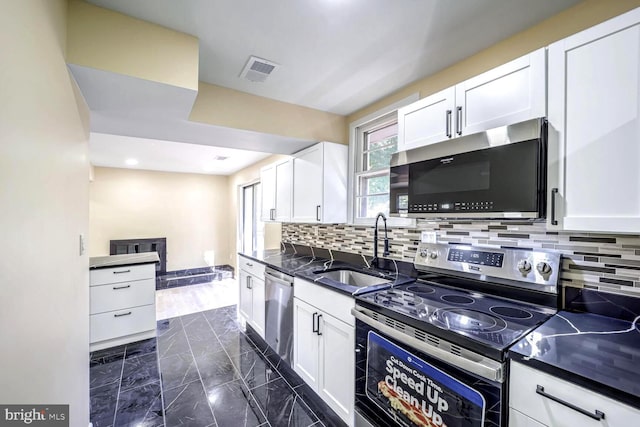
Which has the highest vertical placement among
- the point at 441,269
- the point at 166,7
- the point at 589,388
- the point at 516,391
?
the point at 166,7

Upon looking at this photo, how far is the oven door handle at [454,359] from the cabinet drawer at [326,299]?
25 centimetres

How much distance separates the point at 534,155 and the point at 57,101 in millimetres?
2063

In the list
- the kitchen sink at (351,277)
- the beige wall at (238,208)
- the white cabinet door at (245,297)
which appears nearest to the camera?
the kitchen sink at (351,277)

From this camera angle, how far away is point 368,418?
1.51 meters

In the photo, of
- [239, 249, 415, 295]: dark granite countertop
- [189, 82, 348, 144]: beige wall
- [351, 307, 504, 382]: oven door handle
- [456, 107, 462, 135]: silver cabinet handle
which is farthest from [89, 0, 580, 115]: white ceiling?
[351, 307, 504, 382]: oven door handle

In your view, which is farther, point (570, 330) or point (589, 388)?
point (570, 330)

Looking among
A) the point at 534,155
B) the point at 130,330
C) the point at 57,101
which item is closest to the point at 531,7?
the point at 534,155

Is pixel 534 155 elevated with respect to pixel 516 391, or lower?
elevated

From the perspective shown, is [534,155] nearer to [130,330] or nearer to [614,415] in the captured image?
[614,415]

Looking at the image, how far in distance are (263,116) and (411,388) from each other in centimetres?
222

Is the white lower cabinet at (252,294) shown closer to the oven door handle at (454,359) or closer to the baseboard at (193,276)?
the oven door handle at (454,359)

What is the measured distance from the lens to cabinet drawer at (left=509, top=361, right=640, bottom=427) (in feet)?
2.49

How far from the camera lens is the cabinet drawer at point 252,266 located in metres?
2.88

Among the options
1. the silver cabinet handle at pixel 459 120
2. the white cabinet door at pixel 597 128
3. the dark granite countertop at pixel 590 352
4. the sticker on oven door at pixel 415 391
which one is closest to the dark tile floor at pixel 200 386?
the sticker on oven door at pixel 415 391
